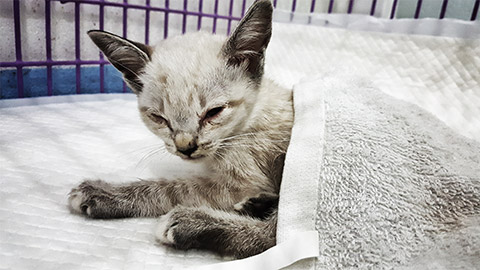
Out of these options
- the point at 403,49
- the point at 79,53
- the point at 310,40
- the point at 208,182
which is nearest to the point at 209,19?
the point at 310,40

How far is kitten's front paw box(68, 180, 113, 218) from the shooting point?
97 cm

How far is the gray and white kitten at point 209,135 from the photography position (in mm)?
906

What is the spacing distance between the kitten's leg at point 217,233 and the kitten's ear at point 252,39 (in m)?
0.44

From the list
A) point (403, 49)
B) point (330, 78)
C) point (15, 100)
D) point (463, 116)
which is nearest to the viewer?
point (330, 78)

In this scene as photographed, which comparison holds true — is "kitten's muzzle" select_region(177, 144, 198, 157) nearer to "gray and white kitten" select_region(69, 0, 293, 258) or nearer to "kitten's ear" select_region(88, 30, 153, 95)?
"gray and white kitten" select_region(69, 0, 293, 258)

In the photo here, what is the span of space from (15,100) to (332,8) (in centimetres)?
164

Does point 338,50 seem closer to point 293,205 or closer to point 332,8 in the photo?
point 332,8

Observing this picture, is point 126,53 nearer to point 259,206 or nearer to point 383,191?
point 259,206

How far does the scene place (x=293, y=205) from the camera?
0.80 m

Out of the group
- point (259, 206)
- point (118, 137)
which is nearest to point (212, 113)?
point (259, 206)

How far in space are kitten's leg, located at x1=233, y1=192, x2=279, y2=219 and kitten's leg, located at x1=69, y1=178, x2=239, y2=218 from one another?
0.05m

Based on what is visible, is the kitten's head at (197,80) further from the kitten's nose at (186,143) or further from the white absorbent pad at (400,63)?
the white absorbent pad at (400,63)

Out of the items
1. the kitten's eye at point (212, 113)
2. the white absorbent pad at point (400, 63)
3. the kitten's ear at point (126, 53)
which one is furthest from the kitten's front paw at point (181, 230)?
the white absorbent pad at point (400, 63)

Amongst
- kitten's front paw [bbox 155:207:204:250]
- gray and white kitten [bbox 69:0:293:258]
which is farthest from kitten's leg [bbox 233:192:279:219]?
kitten's front paw [bbox 155:207:204:250]
